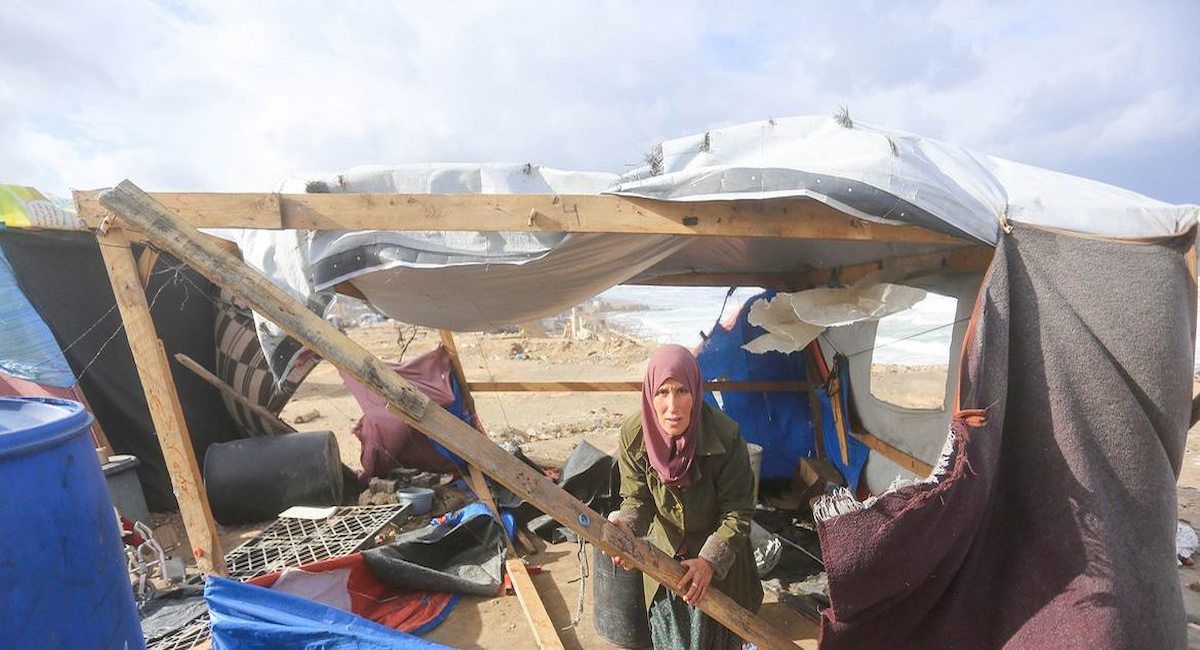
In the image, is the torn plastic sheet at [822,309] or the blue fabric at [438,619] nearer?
the torn plastic sheet at [822,309]

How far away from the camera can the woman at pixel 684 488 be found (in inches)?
89.5

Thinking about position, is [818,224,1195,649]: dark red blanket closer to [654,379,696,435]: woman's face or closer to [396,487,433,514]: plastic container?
[654,379,696,435]: woman's face

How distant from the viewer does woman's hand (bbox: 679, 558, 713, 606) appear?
1992 millimetres

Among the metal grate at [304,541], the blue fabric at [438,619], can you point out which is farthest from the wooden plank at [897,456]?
the metal grate at [304,541]

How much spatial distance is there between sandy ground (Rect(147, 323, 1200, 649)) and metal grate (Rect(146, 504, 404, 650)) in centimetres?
77

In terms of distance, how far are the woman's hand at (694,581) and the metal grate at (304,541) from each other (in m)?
3.05

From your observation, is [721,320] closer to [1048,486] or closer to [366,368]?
[1048,486]

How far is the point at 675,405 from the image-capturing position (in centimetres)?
225

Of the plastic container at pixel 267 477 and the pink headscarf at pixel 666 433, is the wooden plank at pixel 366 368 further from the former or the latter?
the plastic container at pixel 267 477

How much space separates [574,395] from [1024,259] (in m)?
11.4

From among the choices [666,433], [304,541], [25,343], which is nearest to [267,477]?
[304,541]

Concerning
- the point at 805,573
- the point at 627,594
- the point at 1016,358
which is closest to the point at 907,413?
the point at 805,573

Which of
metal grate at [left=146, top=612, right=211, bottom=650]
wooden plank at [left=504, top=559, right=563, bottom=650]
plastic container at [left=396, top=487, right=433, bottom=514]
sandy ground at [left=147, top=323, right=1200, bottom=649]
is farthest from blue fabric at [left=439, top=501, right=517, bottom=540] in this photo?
metal grate at [left=146, top=612, right=211, bottom=650]

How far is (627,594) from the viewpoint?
11.5 feet
